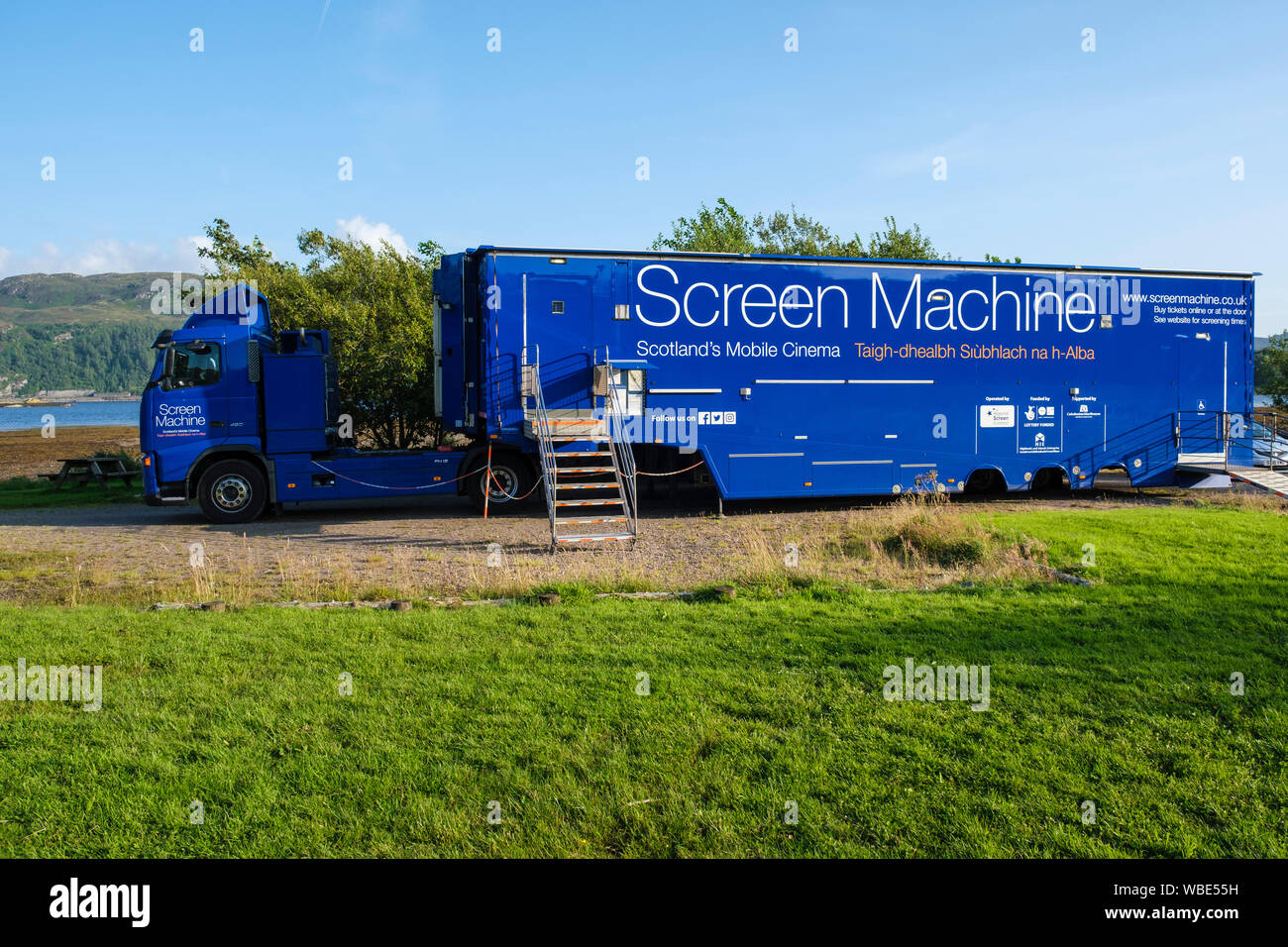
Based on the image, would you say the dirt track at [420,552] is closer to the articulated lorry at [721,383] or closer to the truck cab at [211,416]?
the truck cab at [211,416]

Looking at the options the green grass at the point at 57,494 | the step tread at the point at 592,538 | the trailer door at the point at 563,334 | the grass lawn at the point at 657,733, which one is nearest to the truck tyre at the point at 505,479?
the trailer door at the point at 563,334

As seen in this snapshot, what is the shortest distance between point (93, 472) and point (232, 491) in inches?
340

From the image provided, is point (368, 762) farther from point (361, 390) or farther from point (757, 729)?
point (361, 390)

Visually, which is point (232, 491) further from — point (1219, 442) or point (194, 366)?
point (1219, 442)

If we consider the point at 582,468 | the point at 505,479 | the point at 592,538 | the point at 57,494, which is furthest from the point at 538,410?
the point at 57,494

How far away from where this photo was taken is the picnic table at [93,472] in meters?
21.4

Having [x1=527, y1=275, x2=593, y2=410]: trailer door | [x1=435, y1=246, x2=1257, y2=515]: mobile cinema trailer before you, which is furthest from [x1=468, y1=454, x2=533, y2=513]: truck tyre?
[x1=527, y1=275, x2=593, y2=410]: trailer door

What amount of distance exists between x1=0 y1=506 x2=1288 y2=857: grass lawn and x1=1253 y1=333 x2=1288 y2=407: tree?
34500 millimetres

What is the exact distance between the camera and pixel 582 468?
1387cm

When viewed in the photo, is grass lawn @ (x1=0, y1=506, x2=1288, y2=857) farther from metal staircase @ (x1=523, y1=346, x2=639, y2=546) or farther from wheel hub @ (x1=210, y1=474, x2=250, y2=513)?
wheel hub @ (x1=210, y1=474, x2=250, y2=513)

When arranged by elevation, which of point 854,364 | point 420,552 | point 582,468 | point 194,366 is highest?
point 194,366

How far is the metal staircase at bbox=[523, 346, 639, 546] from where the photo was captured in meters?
12.8
